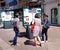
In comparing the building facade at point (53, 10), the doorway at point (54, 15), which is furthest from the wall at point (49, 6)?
the doorway at point (54, 15)

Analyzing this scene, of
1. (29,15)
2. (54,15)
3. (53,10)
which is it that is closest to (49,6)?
(53,10)

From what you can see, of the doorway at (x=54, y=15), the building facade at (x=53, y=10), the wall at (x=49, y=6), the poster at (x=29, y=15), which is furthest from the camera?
the doorway at (x=54, y=15)

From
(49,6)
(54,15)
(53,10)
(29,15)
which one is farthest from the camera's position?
(49,6)

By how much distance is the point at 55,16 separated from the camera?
1312 inches

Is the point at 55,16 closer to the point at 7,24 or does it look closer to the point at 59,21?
the point at 59,21

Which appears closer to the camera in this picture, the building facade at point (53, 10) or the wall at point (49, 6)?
the building facade at point (53, 10)

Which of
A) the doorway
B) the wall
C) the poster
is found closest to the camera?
the poster

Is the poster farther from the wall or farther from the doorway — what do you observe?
the doorway

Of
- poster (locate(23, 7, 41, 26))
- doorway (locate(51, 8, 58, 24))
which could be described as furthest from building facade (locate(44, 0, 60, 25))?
poster (locate(23, 7, 41, 26))

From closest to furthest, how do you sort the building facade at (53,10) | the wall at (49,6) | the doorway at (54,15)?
1. the building facade at (53,10)
2. the wall at (49,6)
3. the doorway at (54,15)

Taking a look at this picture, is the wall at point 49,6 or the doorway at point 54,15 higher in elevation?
the wall at point 49,6

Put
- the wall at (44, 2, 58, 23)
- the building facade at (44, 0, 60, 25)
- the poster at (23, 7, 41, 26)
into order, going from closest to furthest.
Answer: the poster at (23, 7, 41, 26)
the building facade at (44, 0, 60, 25)
the wall at (44, 2, 58, 23)

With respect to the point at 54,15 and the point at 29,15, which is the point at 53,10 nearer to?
the point at 54,15

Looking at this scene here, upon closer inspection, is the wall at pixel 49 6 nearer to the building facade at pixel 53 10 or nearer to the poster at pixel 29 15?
the building facade at pixel 53 10
